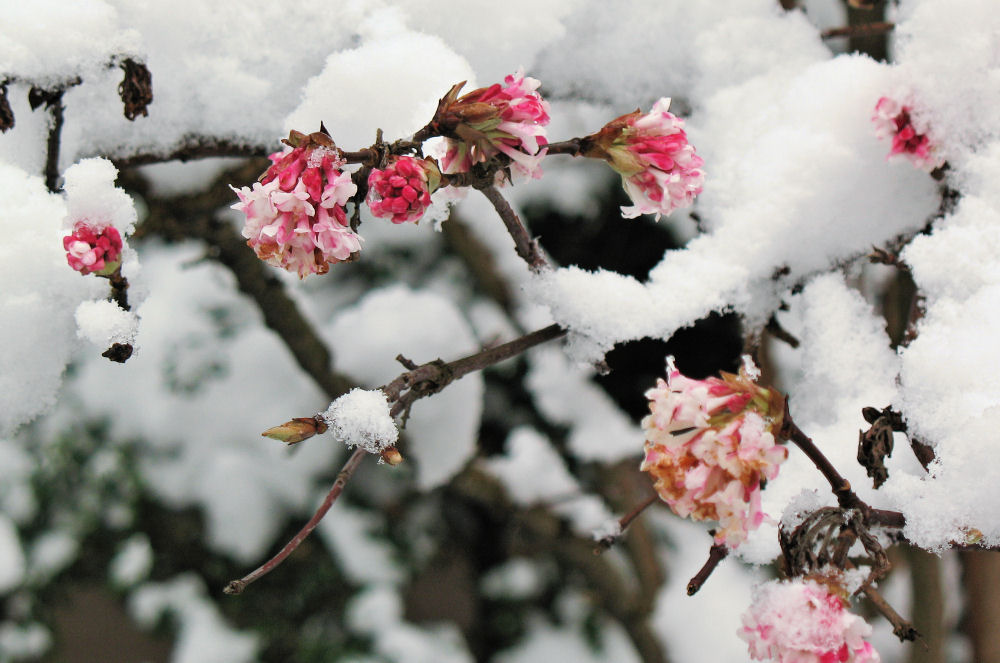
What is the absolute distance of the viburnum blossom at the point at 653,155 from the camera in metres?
0.56

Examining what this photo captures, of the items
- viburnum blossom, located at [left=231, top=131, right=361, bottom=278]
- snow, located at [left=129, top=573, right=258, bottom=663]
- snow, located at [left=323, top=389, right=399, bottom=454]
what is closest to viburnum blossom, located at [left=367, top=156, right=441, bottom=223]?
viburnum blossom, located at [left=231, top=131, right=361, bottom=278]

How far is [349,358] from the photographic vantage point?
1.19 metres

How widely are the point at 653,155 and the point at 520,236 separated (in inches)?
6.3

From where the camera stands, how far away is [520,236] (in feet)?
2.23

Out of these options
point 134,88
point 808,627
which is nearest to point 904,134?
point 808,627

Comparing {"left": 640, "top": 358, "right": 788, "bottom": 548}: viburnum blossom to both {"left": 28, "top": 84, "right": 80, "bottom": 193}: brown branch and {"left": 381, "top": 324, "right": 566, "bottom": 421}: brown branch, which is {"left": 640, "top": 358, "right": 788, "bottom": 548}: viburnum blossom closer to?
{"left": 381, "top": 324, "right": 566, "bottom": 421}: brown branch

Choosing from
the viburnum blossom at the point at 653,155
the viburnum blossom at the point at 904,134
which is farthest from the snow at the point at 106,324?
the viburnum blossom at the point at 904,134

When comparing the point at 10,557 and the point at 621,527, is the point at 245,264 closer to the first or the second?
the point at 621,527

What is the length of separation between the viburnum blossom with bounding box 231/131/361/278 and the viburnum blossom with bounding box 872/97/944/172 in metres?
0.54

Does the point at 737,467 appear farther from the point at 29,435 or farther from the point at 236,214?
the point at 29,435

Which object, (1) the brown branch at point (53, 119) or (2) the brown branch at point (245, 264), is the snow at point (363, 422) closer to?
(1) the brown branch at point (53, 119)

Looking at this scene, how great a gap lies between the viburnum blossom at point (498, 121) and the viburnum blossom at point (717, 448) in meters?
0.20

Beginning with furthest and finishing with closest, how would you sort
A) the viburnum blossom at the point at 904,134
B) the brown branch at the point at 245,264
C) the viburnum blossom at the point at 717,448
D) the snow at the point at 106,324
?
the brown branch at the point at 245,264 < the viburnum blossom at the point at 904,134 < the snow at the point at 106,324 < the viburnum blossom at the point at 717,448

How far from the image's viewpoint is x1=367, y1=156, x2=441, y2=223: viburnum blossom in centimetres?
51
